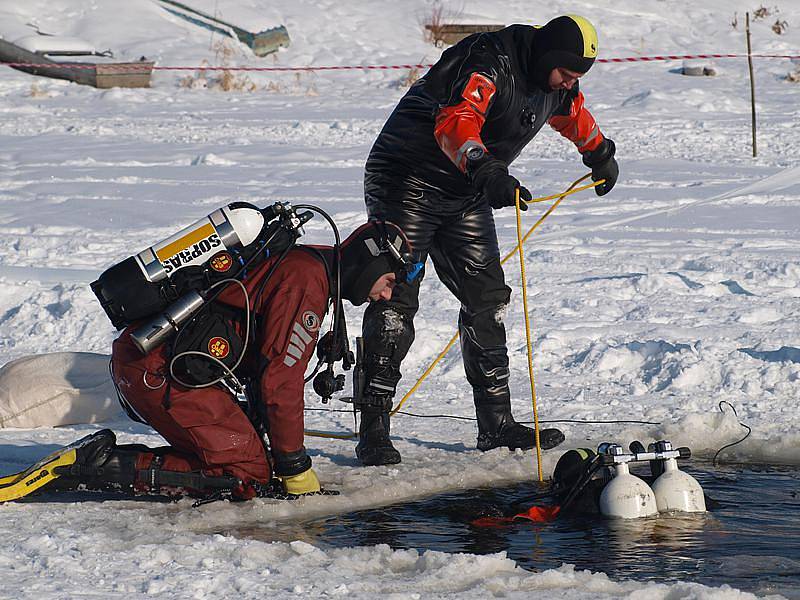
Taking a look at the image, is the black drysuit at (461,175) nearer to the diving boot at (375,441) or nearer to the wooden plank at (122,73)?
the diving boot at (375,441)

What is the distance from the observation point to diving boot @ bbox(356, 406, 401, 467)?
4.82m

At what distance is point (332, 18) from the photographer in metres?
20.1

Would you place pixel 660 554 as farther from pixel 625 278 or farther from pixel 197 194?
pixel 197 194

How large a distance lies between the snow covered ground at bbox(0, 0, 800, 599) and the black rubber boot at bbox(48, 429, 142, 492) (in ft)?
0.29

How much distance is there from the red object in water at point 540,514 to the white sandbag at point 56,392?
241 centimetres

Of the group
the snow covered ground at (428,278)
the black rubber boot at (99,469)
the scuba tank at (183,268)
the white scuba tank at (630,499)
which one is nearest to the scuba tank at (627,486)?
the white scuba tank at (630,499)

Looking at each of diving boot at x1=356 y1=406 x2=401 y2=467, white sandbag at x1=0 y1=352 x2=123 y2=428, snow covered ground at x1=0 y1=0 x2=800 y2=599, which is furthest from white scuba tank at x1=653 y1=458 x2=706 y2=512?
white sandbag at x1=0 y1=352 x2=123 y2=428

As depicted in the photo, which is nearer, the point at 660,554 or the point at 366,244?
the point at 660,554

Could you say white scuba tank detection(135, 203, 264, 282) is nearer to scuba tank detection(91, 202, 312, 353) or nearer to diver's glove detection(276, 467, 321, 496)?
scuba tank detection(91, 202, 312, 353)

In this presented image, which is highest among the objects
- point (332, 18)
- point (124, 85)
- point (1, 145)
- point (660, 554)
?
point (332, 18)

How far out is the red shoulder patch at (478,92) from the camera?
437 cm

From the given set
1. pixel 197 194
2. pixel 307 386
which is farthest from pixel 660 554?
pixel 197 194

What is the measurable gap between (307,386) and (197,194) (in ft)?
15.9

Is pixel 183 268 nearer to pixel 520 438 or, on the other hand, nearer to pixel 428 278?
pixel 520 438
